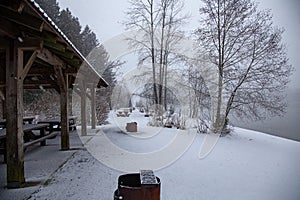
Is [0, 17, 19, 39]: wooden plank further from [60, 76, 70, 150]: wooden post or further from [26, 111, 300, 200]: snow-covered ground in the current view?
[60, 76, 70, 150]: wooden post

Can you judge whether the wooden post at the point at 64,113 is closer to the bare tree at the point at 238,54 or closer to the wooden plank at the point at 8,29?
the wooden plank at the point at 8,29

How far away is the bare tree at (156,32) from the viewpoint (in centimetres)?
1388

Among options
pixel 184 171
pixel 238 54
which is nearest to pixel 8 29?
pixel 184 171

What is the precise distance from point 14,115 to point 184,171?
9.24ft

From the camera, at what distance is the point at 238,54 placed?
9.28 m

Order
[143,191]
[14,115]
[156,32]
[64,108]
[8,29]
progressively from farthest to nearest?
[156,32] < [64,108] < [14,115] < [8,29] < [143,191]

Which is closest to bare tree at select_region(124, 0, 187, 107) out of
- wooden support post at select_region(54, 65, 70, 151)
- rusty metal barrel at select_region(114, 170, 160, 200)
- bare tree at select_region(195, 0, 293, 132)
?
bare tree at select_region(195, 0, 293, 132)

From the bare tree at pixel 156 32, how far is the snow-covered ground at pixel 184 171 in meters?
7.53

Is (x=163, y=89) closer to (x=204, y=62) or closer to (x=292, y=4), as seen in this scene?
(x=204, y=62)

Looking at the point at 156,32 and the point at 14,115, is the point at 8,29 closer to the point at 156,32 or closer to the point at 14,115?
the point at 14,115

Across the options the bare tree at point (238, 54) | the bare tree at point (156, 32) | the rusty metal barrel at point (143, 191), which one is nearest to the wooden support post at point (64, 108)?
the rusty metal barrel at point (143, 191)

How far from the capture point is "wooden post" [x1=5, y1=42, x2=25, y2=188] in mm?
3071

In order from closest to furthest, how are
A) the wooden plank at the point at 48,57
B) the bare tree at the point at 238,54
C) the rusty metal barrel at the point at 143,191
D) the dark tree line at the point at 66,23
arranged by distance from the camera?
1. the rusty metal barrel at the point at 143,191
2. the wooden plank at the point at 48,57
3. the bare tree at the point at 238,54
4. the dark tree line at the point at 66,23

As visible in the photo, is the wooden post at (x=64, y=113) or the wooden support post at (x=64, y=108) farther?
the wooden post at (x=64, y=113)
